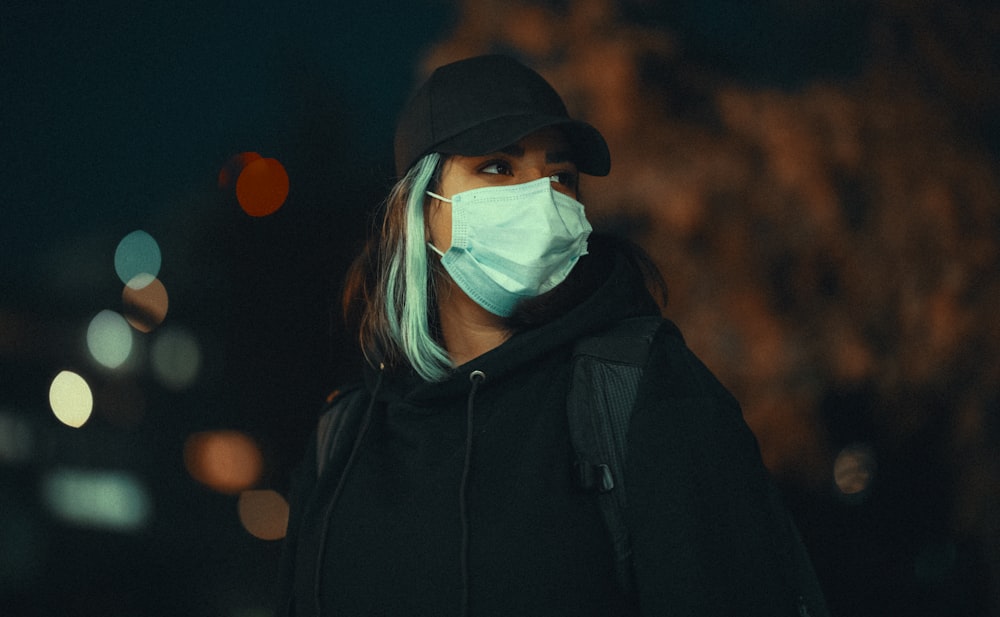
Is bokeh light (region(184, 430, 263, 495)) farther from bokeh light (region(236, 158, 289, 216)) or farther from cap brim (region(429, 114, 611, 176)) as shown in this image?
cap brim (region(429, 114, 611, 176))

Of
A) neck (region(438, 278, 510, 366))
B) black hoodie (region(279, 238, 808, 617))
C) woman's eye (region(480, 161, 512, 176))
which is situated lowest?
black hoodie (region(279, 238, 808, 617))

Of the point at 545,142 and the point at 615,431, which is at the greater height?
the point at 545,142

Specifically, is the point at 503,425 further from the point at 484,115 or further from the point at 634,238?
the point at 634,238

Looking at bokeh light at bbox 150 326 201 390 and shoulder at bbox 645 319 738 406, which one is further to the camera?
bokeh light at bbox 150 326 201 390

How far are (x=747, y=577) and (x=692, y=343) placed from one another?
1337mm

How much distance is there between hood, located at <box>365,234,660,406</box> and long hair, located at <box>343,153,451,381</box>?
0.34 feet

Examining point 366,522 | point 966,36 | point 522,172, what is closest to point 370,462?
point 366,522

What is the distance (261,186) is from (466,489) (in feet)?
6.56

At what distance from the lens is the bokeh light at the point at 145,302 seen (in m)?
2.81

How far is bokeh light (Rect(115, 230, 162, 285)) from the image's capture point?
2.77 metres

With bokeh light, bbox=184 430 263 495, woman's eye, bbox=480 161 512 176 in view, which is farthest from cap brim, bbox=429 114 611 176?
bokeh light, bbox=184 430 263 495

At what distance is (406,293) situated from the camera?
2.03 m

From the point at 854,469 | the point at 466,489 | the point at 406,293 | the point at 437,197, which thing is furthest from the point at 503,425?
the point at 854,469

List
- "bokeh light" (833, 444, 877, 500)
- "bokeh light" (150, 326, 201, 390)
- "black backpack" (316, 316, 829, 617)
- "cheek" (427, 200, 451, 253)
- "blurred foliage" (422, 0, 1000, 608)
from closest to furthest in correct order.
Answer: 1. "black backpack" (316, 316, 829, 617)
2. "cheek" (427, 200, 451, 253)
3. "blurred foliage" (422, 0, 1000, 608)
4. "bokeh light" (833, 444, 877, 500)
5. "bokeh light" (150, 326, 201, 390)
